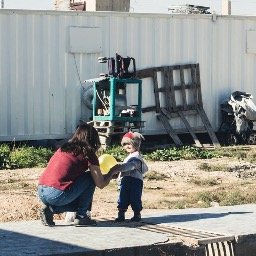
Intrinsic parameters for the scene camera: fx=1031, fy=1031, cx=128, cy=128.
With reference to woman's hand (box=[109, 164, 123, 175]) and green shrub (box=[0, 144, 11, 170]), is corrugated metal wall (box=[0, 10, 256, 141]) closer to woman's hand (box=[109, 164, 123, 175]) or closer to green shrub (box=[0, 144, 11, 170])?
green shrub (box=[0, 144, 11, 170])

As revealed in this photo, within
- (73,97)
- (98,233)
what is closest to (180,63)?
(73,97)

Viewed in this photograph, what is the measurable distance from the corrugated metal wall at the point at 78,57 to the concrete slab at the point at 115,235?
415 inches

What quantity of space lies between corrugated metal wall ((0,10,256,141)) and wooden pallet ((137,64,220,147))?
17 cm

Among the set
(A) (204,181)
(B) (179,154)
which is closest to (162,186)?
(A) (204,181)

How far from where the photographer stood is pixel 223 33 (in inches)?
963

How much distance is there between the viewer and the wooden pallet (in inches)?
914

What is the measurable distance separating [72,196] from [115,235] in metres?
0.63

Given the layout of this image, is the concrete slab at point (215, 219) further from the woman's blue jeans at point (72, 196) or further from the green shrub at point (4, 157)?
the green shrub at point (4, 157)

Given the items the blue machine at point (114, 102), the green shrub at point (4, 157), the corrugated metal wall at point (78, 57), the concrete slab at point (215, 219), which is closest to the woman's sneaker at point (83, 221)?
the concrete slab at point (215, 219)

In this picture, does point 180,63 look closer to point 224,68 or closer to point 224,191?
point 224,68

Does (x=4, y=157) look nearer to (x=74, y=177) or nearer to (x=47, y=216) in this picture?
(x=47, y=216)

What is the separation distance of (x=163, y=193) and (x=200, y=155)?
17.3 ft

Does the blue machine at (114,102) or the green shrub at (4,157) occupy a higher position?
the blue machine at (114,102)

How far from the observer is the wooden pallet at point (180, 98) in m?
23.2
